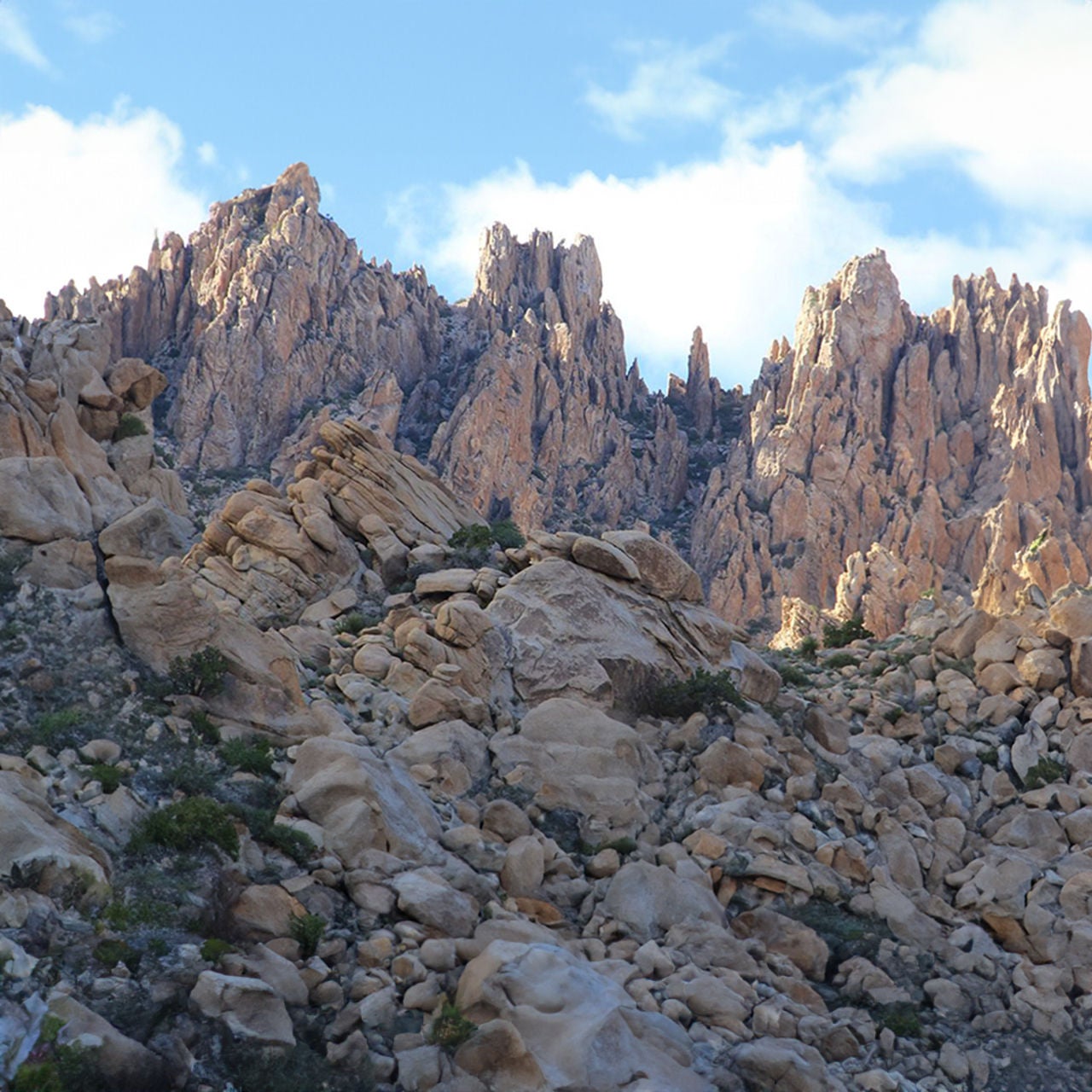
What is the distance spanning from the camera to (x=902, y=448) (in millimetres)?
127875

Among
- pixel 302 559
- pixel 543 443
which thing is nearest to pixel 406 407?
pixel 543 443

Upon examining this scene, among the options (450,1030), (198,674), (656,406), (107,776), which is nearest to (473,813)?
(198,674)

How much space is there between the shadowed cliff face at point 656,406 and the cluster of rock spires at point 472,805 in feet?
268

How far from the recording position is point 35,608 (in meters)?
20.7

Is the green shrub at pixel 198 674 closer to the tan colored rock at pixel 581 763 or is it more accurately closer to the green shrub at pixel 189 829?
the green shrub at pixel 189 829

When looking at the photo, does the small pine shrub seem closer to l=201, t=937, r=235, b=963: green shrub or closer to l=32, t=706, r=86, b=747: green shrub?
l=32, t=706, r=86, b=747: green shrub

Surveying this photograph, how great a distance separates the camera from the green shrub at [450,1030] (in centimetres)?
1367

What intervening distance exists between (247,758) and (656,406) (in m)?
129

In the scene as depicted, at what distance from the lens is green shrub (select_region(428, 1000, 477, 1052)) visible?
44.9ft

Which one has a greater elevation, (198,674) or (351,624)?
(351,624)

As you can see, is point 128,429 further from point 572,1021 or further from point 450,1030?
point 572,1021

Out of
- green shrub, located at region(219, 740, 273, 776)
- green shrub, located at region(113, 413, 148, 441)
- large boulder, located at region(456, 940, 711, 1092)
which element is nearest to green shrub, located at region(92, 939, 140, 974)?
large boulder, located at region(456, 940, 711, 1092)

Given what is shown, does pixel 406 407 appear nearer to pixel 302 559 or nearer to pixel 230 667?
pixel 302 559

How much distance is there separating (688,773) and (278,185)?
13425 centimetres
